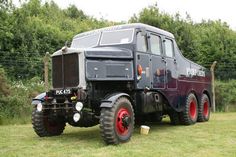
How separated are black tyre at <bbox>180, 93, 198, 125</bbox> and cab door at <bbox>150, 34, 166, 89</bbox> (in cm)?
160

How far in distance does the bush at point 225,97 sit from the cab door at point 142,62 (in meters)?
9.43

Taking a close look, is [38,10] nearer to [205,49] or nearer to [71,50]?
[205,49]

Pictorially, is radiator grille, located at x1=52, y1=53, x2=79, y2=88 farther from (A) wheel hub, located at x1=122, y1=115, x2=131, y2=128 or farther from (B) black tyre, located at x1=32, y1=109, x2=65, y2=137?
(A) wheel hub, located at x1=122, y1=115, x2=131, y2=128

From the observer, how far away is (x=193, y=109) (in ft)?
42.5

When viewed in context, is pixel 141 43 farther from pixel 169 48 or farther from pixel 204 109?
pixel 204 109

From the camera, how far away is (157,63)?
10.7 m

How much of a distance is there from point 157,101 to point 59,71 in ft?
9.14

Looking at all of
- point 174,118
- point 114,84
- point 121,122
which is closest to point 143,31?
point 114,84

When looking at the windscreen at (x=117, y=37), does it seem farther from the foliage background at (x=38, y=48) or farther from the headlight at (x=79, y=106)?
the foliage background at (x=38, y=48)

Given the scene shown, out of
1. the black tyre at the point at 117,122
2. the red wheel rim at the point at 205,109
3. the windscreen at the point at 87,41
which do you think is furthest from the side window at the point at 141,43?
the red wheel rim at the point at 205,109

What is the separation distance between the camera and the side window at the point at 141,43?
32.7ft

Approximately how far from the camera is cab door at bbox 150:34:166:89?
34.5 ft

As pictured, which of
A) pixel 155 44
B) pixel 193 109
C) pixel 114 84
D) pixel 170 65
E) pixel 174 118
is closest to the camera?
pixel 114 84

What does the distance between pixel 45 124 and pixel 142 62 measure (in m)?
2.64
